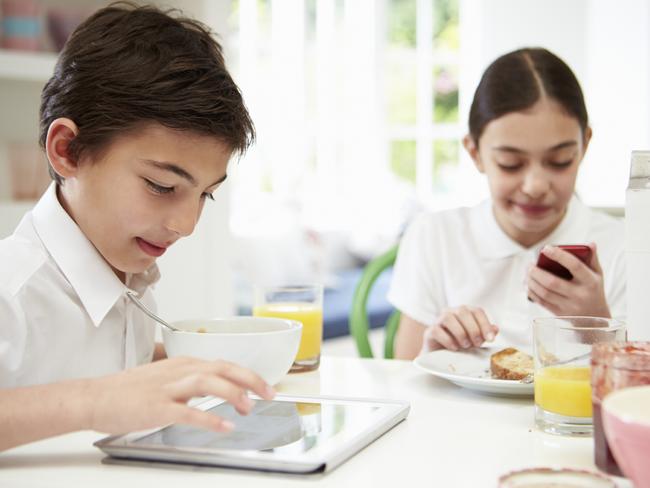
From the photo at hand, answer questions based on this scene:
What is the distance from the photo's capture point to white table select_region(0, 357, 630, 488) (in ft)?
2.55

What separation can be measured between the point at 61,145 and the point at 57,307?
0.23m

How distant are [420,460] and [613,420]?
0.26 meters

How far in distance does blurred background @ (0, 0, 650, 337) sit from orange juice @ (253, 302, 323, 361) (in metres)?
2.12

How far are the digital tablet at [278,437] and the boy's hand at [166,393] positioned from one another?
0.10 feet

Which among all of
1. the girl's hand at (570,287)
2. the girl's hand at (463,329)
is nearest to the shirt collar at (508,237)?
the girl's hand at (570,287)

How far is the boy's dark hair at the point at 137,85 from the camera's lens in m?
1.18

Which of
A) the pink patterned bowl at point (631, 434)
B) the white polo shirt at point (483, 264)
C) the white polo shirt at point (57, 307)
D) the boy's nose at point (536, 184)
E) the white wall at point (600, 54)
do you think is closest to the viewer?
the pink patterned bowl at point (631, 434)

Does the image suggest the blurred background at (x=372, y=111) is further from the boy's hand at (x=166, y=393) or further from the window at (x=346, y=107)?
the boy's hand at (x=166, y=393)

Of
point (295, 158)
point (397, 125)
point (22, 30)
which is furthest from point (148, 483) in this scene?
point (397, 125)

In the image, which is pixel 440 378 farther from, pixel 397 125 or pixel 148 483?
pixel 397 125

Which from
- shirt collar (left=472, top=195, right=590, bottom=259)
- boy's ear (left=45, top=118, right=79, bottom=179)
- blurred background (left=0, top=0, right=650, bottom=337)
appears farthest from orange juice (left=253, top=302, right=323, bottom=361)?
blurred background (left=0, top=0, right=650, bottom=337)

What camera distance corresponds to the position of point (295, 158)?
4.96 m

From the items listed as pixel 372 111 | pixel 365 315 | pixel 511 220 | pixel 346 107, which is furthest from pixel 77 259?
pixel 372 111

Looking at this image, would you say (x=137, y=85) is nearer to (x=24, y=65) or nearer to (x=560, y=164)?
(x=560, y=164)
